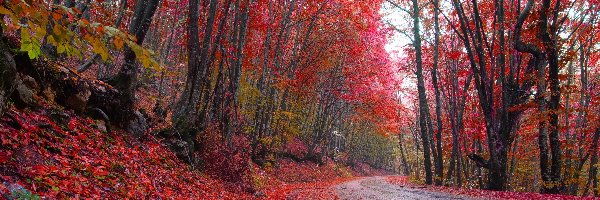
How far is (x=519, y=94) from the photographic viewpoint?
539 inches

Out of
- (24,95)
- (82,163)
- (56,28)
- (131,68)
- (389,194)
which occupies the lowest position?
(389,194)

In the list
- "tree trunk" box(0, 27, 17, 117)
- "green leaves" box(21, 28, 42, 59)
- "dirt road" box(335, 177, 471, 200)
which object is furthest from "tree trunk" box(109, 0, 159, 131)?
"dirt road" box(335, 177, 471, 200)

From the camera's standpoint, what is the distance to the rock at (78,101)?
22.9 feet

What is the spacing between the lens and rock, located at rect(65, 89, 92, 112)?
6992 millimetres

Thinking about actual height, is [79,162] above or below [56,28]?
below

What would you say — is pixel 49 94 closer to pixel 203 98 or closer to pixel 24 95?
pixel 24 95

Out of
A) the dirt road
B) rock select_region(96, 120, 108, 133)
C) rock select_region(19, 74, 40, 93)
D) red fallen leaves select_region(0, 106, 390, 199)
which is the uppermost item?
rock select_region(19, 74, 40, 93)

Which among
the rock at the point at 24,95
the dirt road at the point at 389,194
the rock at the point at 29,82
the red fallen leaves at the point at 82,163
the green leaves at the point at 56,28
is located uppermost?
the green leaves at the point at 56,28

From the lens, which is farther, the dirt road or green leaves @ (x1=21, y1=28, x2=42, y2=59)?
the dirt road

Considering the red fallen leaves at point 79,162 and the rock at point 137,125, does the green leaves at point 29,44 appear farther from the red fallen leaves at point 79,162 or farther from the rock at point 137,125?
the rock at point 137,125

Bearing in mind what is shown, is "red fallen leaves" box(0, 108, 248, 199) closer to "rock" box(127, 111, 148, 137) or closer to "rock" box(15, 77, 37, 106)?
"rock" box(15, 77, 37, 106)

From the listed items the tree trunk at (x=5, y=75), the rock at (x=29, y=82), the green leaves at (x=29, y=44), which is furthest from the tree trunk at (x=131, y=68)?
the green leaves at (x=29, y=44)

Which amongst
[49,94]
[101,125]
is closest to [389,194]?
[101,125]

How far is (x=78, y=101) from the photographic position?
7129 mm
